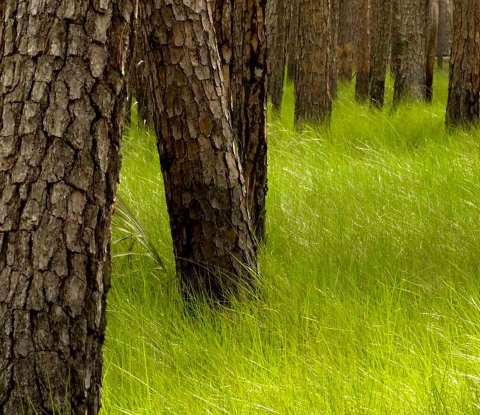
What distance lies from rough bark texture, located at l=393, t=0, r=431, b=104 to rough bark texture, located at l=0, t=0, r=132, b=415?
786 cm

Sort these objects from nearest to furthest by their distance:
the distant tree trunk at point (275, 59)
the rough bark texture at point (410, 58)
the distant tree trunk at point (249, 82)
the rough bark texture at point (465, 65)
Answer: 1. the distant tree trunk at point (249, 82)
2. the rough bark texture at point (465, 65)
3. the rough bark texture at point (410, 58)
4. the distant tree trunk at point (275, 59)

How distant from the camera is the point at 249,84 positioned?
3.81 metres

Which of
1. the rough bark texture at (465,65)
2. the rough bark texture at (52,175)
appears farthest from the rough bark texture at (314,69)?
the rough bark texture at (52,175)

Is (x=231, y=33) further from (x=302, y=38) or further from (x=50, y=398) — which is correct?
(x=302, y=38)

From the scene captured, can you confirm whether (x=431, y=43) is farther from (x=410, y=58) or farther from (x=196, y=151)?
(x=196, y=151)

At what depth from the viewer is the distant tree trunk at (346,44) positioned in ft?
54.4

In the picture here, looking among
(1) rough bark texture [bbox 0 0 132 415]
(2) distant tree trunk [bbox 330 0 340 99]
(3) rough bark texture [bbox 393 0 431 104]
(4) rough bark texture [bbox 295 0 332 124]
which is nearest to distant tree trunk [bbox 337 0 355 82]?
(2) distant tree trunk [bbox 330 0 340 99]

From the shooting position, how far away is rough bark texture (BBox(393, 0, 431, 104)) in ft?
32.2

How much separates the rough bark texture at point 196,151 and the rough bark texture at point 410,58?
648 centimetres

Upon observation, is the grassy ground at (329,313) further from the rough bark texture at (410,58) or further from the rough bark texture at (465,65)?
the rough bark texture at (410,58)

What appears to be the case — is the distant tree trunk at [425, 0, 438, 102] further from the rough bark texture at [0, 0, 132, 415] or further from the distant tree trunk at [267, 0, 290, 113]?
the rough bark texture at [0, 0, 132, 415]

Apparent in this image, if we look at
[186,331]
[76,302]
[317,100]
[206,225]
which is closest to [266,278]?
[206,225]

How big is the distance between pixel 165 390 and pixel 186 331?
1.49 feet

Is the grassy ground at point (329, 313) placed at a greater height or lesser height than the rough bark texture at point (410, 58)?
lesser
